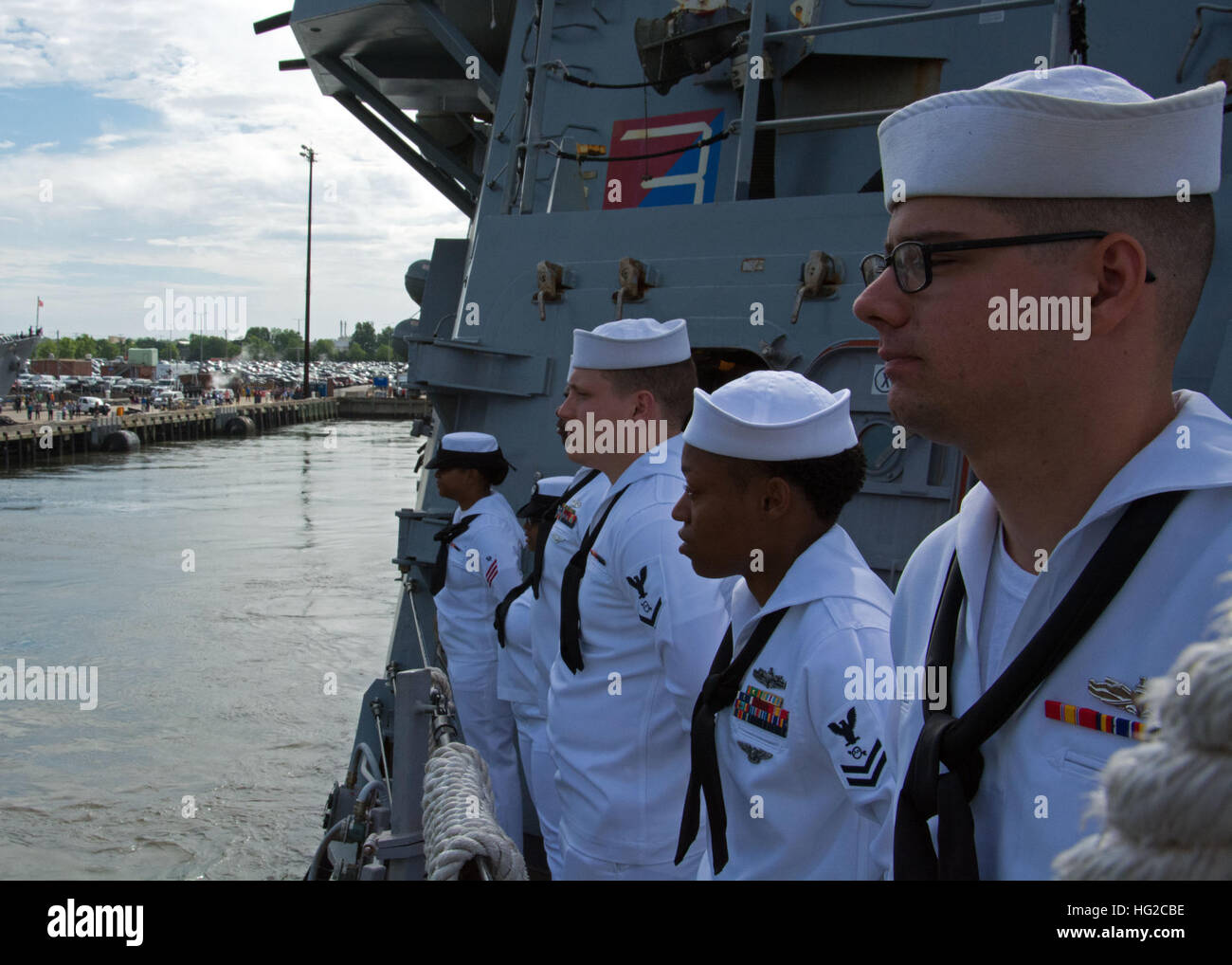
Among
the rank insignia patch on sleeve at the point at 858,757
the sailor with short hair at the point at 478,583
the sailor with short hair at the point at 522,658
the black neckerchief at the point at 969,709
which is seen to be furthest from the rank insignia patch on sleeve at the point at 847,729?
the sailor with short hair at the point at 478,583

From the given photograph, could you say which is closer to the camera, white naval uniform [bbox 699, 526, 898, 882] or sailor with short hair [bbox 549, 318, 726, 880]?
white naval uniform [bbox 699, 526, 898, 882]

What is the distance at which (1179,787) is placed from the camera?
558 mm

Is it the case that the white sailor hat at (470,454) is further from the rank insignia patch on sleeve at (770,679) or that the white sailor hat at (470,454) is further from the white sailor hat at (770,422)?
the rank insignia patch on sleeve at (770,679)

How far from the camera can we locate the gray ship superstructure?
12.9ft

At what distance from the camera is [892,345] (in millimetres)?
1021

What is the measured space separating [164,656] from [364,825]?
34.5 feet

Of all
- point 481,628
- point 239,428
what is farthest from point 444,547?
point 239,428

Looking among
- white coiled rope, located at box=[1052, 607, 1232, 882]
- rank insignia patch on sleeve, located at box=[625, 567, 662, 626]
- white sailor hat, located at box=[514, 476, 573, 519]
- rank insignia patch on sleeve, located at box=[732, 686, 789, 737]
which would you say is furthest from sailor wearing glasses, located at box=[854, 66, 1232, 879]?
white sailor hat, located at box=[514, 476, 573, 519]

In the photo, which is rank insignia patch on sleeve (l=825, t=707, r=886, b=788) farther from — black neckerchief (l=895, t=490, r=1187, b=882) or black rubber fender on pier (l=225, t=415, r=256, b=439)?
black rubber fender on pier (l=225, t=415, r=256, b=439)

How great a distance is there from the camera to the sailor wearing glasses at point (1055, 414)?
86 centimetres

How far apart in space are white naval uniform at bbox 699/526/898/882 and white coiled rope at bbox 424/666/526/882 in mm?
360

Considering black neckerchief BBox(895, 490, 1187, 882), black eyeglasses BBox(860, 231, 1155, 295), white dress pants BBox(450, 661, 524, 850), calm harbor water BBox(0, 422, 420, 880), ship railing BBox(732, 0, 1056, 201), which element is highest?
ship railing BBox(732, 0, 1056, 201)
